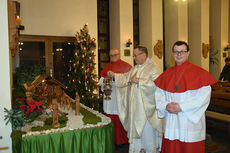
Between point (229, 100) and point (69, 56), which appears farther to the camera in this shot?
point (69, 56)

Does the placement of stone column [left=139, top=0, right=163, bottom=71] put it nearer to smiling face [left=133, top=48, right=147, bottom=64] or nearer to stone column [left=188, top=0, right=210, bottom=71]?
stone column [left=188, top=0, right=210, bottom=71]

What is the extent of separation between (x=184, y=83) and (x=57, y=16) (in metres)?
6.26

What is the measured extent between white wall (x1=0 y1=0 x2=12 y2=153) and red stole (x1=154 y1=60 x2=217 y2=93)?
2.04 m

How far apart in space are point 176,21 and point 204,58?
2486mm

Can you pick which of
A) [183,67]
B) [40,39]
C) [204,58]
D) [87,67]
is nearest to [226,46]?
[204,58]

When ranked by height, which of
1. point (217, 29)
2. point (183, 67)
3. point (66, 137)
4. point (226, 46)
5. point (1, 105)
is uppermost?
point (217, 29)

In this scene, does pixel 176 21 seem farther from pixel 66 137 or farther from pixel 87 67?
pixel 66 137

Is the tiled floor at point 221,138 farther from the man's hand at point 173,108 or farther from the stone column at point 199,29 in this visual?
the stone column at point 199,29

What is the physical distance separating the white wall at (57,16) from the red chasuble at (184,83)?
5821 millimetres

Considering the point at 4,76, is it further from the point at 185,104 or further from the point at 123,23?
the point at 123,23

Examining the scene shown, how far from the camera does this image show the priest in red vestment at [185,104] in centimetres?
265

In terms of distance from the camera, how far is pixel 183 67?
111 inches

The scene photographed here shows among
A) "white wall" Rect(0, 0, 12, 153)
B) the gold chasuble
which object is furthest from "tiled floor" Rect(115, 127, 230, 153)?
"white wall" Rect(0, 0, 12, 153)

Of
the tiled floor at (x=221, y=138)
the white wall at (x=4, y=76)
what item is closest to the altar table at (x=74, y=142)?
the white wall at (x=4, y=76)
